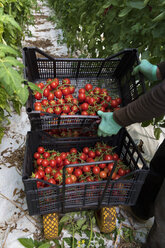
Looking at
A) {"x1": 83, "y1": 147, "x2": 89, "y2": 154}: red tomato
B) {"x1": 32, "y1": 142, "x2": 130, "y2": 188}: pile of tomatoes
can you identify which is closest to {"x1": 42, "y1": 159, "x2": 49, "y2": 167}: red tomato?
{"x1": 32, "y1": 142, "x2": 130, "y2": 188}: pile of tomatoes

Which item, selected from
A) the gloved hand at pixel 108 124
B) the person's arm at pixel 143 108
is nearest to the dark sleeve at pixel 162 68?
the person's arm at pixel 143 108

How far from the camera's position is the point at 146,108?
1.03m

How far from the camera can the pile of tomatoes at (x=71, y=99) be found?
153cm

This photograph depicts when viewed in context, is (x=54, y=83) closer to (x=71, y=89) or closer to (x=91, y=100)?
(x=71, y=89)

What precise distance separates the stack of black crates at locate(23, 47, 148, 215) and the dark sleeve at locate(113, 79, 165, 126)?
25 centimetres

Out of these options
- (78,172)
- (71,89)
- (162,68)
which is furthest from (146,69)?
(78,172)

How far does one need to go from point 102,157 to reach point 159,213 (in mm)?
604

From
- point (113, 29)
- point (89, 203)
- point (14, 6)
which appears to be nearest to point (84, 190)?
point (89, 203)

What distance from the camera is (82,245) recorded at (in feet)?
5.09

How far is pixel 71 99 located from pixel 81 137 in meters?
0.35

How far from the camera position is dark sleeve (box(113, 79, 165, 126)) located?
0.97 m

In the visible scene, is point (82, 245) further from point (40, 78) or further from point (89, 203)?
point (40, 78)

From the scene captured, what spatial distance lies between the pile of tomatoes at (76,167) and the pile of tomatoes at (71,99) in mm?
342

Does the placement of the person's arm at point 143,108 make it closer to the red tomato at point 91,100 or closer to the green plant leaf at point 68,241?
the red tomato at point 91,100
